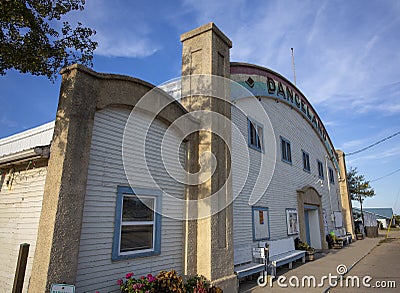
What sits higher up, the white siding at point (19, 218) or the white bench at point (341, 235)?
the white siding at point (19, 218)

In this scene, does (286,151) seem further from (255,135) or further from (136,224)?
(136,224)

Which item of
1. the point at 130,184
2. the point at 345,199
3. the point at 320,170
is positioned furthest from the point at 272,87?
the point at 345,199

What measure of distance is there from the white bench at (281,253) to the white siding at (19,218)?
7.58 metres

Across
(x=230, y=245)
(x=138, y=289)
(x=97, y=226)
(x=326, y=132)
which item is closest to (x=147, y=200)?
(x=97, y=226)

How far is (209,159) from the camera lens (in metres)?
7.57

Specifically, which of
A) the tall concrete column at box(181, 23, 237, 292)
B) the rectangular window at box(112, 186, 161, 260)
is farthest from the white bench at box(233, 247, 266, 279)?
the rectangular window at box(112, 186, 161, 260)

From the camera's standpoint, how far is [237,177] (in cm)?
1009

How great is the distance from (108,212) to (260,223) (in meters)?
7.07

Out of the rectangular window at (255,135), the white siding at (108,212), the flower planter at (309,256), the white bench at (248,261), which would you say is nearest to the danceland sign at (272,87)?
the rectangular window at (255,135)

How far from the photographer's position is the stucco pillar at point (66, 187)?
432 cm

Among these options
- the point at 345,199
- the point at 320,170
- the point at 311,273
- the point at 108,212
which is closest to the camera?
the point at 108,212

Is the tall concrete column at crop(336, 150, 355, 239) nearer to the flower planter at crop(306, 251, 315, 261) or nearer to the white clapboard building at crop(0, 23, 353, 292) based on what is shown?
the flower planter at crop(306, 251, 315, 261)

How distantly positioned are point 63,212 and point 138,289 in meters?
1.94

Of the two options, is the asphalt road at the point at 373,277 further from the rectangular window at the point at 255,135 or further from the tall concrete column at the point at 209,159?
the rectangular window at the point at 255,135
